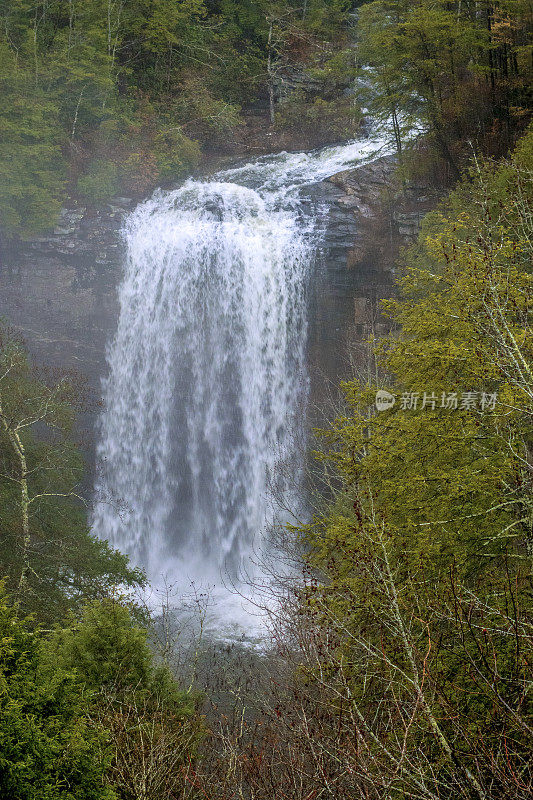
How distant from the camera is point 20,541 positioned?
1260cm

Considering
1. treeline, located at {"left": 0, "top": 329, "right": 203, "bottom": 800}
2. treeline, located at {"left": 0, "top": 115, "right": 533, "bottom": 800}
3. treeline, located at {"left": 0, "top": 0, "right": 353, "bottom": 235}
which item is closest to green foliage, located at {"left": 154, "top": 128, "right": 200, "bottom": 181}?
treeline, located at {"left": 0, "top": 0, "right": 353, "bottom": 235}

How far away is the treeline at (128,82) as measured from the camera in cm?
2284

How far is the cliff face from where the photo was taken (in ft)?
69.9

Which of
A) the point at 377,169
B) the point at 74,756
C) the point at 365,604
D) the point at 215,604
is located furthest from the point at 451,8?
the point at 74,756

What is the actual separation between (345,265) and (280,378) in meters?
4.29

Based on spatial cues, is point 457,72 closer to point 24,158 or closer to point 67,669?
point 24,158

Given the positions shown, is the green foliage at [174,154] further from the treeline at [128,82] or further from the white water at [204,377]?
the white water at [204,377]

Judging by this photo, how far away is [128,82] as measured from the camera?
29047 mm

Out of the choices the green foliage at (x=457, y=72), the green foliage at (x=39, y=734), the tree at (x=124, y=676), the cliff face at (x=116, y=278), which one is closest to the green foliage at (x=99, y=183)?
the cliff face at (x=116, y=278)

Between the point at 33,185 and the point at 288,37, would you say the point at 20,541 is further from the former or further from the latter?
the point at 288,37

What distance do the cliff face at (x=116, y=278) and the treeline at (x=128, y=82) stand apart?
118 centimetres

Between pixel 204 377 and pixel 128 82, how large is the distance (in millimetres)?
15711

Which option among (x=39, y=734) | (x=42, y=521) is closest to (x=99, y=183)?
(x=42, y=521)

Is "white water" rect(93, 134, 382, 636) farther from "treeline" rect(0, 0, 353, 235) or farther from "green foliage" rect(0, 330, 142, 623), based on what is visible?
"green foliage" rect(0, 330, 142, 623)
